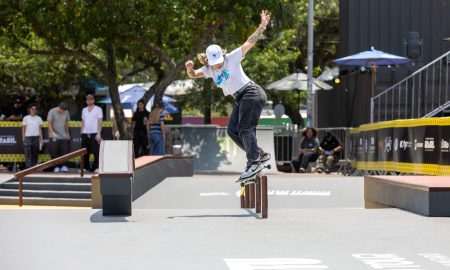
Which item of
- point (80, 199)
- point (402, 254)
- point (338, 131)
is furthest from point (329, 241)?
point (338, 131)

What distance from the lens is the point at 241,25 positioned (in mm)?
26375

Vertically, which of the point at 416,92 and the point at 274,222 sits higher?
the point at 416,92

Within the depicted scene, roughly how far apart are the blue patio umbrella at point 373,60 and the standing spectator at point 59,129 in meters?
7.86

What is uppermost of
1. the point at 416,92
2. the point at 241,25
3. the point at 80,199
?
the point at 241,25

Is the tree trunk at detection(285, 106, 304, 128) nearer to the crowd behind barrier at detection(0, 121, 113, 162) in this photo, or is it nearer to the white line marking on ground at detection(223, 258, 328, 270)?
the crowd behind barrier at detection(0, 121, 113, 162)

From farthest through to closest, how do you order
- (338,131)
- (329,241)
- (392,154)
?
1. (338,131)
2. (392,154)
3. (329,241)

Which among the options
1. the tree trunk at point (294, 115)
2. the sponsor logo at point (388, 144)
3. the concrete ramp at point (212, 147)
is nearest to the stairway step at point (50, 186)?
the sponsor logo at point (388, 144)

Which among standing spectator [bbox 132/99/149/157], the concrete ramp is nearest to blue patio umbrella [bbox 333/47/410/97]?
the concrete ramp

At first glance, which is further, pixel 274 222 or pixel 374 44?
pixel 374 44

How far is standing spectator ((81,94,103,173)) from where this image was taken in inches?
842

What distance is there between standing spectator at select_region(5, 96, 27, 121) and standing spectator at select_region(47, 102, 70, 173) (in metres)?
4.23

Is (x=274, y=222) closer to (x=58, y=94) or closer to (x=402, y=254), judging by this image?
(x=402, y=254)

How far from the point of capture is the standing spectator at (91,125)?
70.1ft

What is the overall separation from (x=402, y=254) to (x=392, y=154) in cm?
1365
